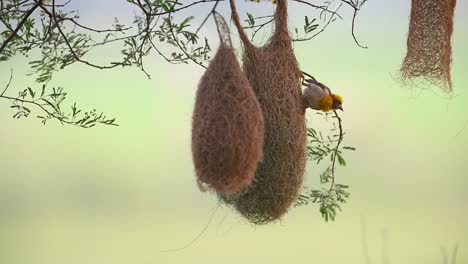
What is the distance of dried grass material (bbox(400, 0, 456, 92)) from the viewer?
700 millimetres

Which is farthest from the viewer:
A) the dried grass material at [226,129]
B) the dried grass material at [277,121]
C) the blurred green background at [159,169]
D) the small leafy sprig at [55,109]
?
the blurred green background at [159,169]

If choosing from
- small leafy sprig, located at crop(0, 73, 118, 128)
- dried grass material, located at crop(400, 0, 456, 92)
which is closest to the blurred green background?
small leafy sprig, located at crop(0, 73, 118, 128)

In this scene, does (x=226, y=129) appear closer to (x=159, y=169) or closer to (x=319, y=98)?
(x=319, y=98)

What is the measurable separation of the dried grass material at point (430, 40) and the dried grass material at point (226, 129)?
265mm

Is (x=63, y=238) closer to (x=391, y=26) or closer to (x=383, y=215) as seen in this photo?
(x=383, y=215)

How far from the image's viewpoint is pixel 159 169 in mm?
979

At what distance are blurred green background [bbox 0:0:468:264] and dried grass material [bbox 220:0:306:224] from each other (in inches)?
11.3

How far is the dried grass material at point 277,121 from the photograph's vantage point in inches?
24.9

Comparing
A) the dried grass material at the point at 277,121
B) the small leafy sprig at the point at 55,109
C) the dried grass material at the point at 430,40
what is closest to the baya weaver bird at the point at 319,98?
the dried grass material at the point at 277,121

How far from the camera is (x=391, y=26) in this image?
108 cm

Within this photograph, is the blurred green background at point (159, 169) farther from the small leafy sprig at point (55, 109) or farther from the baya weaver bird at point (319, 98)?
the baya weaver bird at point (319, 98)

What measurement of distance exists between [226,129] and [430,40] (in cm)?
31

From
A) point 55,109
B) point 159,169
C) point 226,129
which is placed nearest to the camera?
point 226,129

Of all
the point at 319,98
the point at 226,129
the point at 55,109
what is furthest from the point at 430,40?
the point at 55,109
